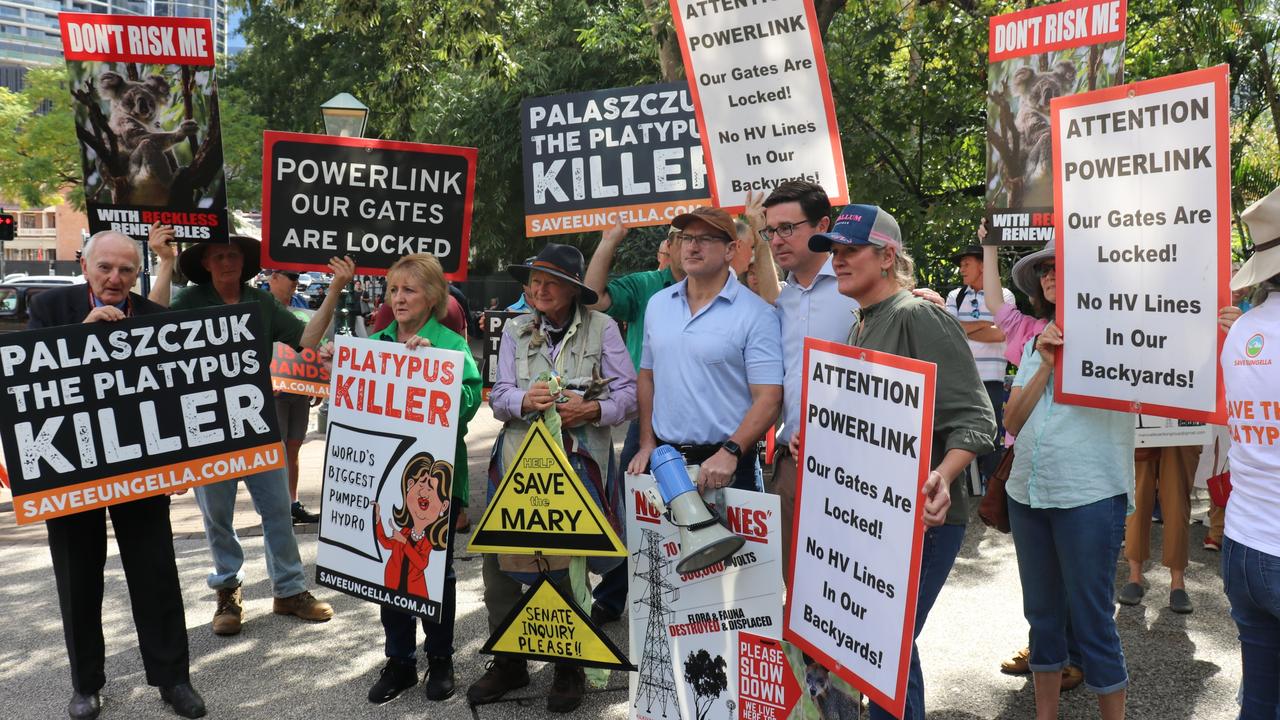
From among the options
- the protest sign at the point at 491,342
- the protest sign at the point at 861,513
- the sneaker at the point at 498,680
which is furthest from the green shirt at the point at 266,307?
the protest sign at the point at 861,513

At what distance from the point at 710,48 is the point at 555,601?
2811 mm

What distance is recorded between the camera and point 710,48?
5.26 meters

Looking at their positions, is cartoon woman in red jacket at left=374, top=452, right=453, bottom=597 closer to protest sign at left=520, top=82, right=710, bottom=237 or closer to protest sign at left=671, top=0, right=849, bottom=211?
protest sign at left=520, top=82, right=710, bottom=237

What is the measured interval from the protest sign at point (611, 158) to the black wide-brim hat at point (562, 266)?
0.75 metres

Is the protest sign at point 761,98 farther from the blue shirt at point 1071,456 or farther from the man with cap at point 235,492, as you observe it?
the man with cap at point 235,492

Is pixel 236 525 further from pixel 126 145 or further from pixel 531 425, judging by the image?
pixel 531 425

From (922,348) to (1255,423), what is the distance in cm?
94

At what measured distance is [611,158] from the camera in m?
5.56

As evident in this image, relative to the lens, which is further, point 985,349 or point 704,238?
Answer: point 985,349

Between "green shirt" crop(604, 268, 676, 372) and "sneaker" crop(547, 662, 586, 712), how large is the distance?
163 centimetres

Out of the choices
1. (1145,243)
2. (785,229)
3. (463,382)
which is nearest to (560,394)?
(463,382)

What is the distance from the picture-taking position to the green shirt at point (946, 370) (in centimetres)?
324

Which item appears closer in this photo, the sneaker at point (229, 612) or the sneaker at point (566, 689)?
the sneaker at point (566, 689)

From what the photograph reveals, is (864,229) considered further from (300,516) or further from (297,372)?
(300,516)
